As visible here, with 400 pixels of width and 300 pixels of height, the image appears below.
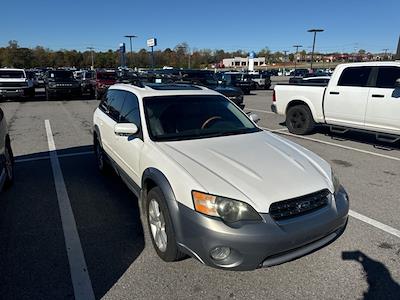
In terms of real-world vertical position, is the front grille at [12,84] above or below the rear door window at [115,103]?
below

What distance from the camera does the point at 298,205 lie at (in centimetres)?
270

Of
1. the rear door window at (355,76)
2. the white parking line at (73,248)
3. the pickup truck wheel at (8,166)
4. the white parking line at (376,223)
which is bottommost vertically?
the white parking line at (73,248)

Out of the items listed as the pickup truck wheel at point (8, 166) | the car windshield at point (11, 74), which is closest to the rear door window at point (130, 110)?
the pickup truck wheel at point (8, 166)

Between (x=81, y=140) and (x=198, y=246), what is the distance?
21.8 ft

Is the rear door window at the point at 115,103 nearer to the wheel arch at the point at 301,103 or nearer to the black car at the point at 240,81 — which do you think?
the wheel arch at the point at 301,103

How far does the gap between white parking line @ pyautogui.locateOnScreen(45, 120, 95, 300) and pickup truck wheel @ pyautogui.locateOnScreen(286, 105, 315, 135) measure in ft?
20.9

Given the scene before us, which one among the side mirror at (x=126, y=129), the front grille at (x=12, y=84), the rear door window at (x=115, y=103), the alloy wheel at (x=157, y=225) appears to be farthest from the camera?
the front grille at (x=12, y=84)

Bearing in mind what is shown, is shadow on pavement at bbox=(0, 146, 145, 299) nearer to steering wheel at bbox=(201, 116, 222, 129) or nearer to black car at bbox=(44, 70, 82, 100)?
steering wheel at bbox=(201, 116, 222, 129)

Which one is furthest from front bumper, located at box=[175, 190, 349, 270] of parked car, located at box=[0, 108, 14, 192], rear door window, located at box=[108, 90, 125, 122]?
parked car, located at box=[0, 108, 14, 192]

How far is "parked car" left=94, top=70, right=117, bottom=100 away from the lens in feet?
65.6

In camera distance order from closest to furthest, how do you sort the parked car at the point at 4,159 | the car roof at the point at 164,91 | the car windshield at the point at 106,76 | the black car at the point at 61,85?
the car roof at the point at 164,91 → the parked car at the point at 4,159 → the black car at the point at 61,85 → the car windshield at the point at 106,76

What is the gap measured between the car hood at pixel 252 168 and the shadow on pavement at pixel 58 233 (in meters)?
1.11

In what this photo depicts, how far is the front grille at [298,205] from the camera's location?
2604 millimetres

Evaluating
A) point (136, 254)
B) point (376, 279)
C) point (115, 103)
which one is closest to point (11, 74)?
point (115, 103)
